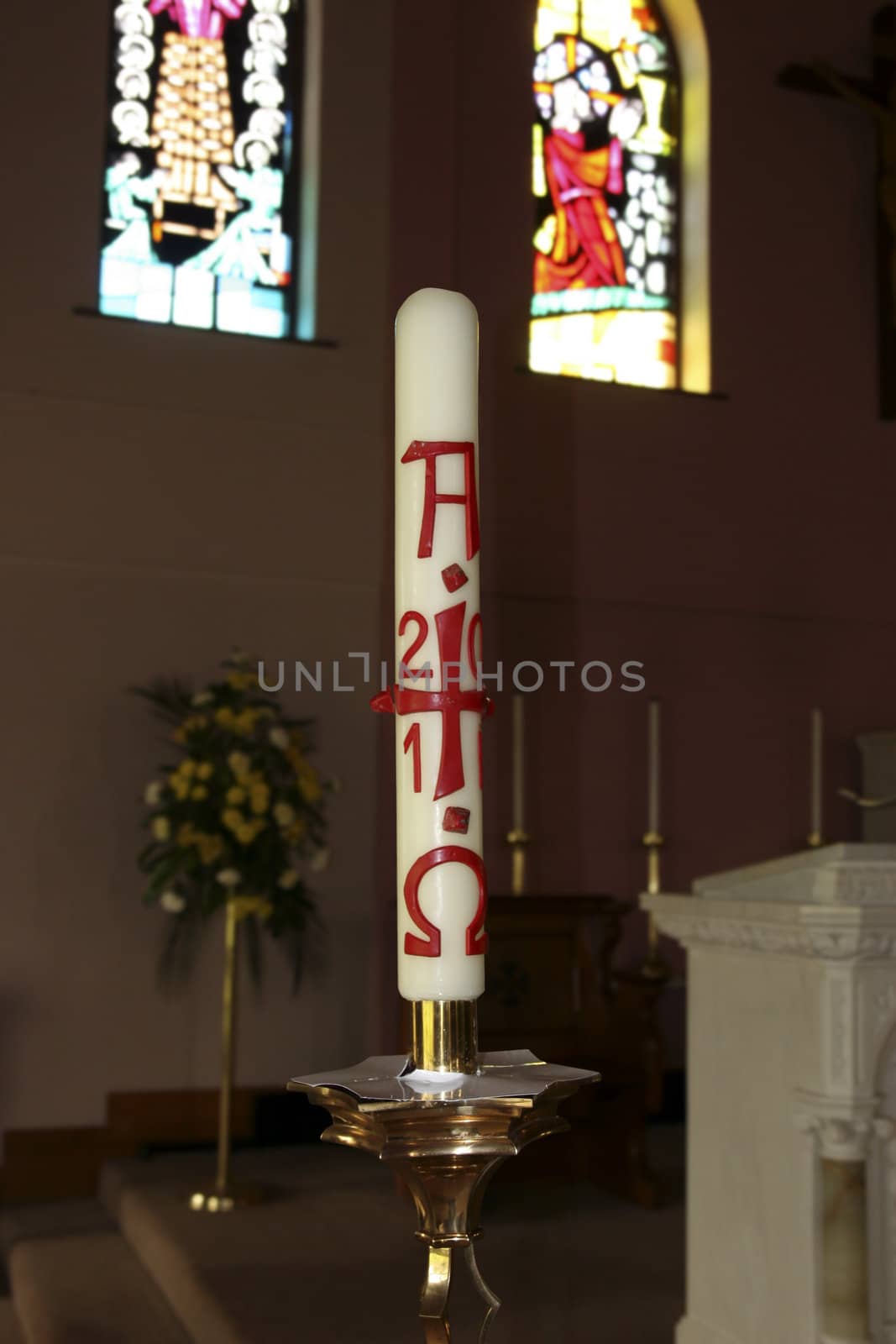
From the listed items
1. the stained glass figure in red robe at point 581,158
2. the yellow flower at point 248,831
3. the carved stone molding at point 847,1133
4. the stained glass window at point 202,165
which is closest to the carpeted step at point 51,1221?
the yellow flower at point 248,831

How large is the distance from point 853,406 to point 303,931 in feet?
11.5

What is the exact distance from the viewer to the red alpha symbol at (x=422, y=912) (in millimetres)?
752

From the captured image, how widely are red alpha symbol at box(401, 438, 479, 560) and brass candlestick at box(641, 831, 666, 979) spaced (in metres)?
4.69

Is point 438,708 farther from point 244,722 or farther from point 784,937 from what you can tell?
point 244,722

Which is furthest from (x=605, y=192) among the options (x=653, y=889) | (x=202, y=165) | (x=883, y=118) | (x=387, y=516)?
(x=653, y=889)

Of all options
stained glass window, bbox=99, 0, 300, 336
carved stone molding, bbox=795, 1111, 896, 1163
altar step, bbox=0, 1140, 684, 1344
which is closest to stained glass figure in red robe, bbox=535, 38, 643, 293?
stained glass window, bbox=99, 0, 300, 336

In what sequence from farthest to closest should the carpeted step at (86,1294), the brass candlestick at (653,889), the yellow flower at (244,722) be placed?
1. the brass candlestick at (653,889)
2. the yellow flower at (244,722)
3. the carpeted step at (86,1294)

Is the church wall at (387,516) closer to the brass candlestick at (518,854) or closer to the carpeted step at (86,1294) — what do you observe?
the brass candlestick at (518,854)

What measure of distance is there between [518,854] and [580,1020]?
0.82 meters

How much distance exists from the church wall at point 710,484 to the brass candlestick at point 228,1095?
4.65 feet

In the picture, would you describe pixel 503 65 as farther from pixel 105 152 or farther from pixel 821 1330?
pixel 821 1330

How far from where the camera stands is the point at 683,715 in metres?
Result: 6.06

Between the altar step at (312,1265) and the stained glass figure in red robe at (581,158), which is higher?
the stained glass figure in red robe at (581,158)

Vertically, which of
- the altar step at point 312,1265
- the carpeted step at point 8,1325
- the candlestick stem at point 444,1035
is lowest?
the carpeted step at point 8,1325
